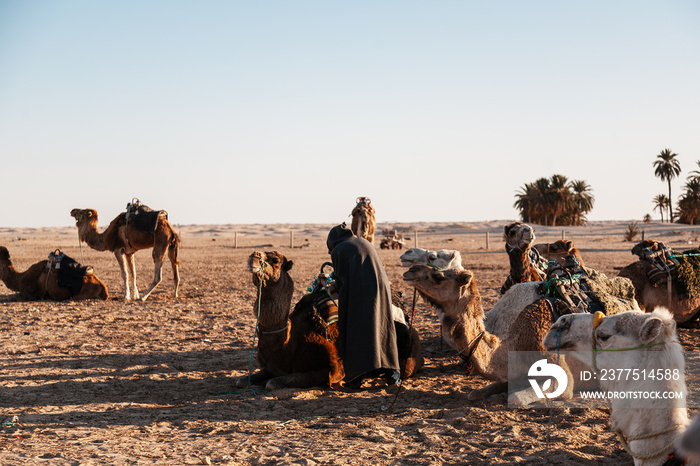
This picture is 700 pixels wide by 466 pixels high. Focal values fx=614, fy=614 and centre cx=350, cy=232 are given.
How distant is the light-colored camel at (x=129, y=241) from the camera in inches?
565

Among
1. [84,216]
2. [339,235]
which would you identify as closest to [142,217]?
[84,216]

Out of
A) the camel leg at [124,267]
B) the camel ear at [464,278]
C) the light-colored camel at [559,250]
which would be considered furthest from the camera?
the camel leg at [124,267]

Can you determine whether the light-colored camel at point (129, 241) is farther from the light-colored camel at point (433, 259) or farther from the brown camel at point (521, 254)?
the light-colored camel at point (433, 259)

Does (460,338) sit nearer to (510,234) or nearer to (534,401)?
(534,401)

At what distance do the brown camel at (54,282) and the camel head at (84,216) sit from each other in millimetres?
1238

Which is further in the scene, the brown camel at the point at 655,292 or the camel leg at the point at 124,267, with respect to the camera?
the camel leg at the point at 124,267

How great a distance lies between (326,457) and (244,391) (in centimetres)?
236

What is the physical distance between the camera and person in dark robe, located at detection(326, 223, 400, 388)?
6.27 metres

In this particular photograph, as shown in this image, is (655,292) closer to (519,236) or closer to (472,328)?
(519,236)

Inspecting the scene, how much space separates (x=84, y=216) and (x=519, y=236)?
37.7 ft

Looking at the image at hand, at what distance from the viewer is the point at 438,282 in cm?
597

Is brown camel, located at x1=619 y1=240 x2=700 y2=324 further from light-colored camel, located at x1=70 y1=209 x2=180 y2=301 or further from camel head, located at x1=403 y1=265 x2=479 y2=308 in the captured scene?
light-colored camel, located at x1=70 y1=209 x2=180 y2=301

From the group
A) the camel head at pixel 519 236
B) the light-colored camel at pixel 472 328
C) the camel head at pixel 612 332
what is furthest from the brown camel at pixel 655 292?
the camel head at pixel 612 332

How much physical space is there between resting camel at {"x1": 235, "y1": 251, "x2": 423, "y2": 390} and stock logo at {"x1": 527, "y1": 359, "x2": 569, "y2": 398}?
163 centimetres
